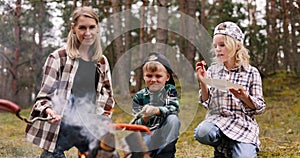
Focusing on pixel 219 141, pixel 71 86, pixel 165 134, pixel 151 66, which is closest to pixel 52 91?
pixel 71 86

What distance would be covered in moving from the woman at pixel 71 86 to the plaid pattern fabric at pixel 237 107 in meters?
0.70

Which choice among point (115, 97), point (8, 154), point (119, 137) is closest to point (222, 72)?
point (115, 97)

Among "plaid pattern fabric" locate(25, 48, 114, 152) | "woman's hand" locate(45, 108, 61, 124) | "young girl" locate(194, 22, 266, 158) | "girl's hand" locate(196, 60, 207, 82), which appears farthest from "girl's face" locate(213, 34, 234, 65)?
"woman's hand" locate(45, 108, 61, 124)

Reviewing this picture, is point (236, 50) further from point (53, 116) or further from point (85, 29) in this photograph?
point (53, 116)

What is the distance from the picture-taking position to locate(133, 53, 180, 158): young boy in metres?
2.37

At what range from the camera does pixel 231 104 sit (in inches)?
105

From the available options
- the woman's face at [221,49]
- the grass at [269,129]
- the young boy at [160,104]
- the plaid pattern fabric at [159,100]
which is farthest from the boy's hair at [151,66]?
the woman's face at [221,49]

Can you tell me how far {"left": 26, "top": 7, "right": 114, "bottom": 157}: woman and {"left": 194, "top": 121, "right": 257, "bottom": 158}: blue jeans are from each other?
600mm

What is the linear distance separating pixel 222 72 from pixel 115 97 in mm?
710

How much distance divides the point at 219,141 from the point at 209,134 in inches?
5.5

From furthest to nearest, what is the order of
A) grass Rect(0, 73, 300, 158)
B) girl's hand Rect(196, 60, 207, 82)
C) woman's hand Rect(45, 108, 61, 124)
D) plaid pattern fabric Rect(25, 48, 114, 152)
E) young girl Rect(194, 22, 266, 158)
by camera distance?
1. grass Rect(0, 73, 300, 158)
2. young girl Rect(194, 22, 266, 158)
3. girl's hand Rect(196, 60, 207, 82)
4. plaid pattern fabric Rect(25, 48, 114, 152)
5. woman's hand Rect(45, 108, 61, 124)

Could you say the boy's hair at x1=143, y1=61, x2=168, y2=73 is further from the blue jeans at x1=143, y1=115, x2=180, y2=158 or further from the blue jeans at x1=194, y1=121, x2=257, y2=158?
the blue jeans at x1=194, y1=121, x2=257, y2=158

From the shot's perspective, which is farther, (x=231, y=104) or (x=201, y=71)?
(x=231, y=104)

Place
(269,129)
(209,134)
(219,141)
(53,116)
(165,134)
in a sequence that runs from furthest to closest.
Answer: (269,129), (219,141), (209,134), (165,134), (53,116)
